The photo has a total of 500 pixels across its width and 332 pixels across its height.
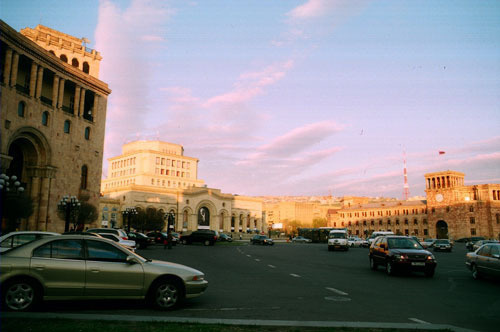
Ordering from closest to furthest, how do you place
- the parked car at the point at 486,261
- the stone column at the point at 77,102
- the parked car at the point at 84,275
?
1. the parked car at the point at 84,275
2. the parked car at the point at 486,261
3. the stone column at the point at 77,102

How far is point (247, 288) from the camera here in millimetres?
11398

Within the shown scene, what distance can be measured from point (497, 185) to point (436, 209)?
604 inches

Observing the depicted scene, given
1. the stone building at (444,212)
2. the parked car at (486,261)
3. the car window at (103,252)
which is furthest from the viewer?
the stone building at (444,212)

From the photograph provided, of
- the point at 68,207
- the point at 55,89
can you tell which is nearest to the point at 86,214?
the point at 68,207

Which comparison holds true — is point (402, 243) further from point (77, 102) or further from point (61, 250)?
point (77, 102)

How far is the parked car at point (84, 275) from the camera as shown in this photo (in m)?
7.22

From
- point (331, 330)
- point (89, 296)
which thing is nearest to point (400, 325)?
point (331, 330)

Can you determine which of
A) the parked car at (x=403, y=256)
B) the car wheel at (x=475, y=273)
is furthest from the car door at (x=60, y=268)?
the car wheel at (x=475, y=273)

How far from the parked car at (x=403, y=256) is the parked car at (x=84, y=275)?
9758 millimetres

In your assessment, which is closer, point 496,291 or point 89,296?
point 89,296

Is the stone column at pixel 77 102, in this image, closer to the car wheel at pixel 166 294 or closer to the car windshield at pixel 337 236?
the car windshield at pixel 337 236

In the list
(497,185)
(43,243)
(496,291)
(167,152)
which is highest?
(167,152)

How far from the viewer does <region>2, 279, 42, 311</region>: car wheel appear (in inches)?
279

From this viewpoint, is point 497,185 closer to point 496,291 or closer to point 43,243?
point 496,291
